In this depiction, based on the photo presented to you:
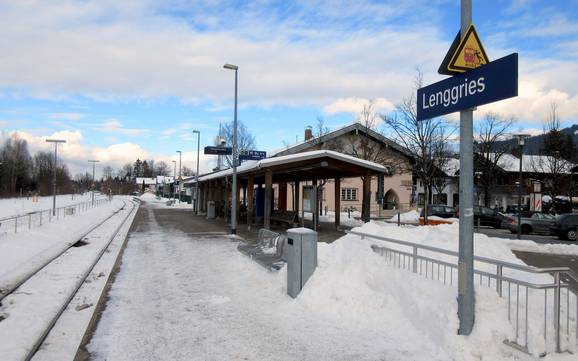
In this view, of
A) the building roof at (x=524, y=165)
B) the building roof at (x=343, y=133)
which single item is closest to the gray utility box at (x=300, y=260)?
the building roof at (x=343, y=133)

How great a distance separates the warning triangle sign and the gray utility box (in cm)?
373

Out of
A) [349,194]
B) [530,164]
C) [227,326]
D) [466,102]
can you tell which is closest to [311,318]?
[227,326]

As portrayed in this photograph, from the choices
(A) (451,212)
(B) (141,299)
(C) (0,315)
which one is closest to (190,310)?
(B) (141,299)

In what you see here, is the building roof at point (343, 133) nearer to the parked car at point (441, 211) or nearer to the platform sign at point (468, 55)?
the parked car at point (441, 211)

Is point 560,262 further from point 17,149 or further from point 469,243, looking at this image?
point 17,149

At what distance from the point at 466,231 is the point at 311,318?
2531 millimetres

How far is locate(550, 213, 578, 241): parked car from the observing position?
23.8m

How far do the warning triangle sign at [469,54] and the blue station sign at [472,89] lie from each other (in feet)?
0.35

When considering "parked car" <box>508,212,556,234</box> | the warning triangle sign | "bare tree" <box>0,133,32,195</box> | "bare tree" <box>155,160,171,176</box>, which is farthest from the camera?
"bare tree" <box>155,160,171,176</box>

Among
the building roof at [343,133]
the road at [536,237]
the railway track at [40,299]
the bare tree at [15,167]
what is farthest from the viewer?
the bare tree at [15,167]

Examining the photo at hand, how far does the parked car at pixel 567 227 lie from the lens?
23.8 metres

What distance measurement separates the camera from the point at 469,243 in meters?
5.20

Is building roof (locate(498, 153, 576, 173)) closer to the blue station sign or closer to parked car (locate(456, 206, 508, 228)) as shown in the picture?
parked car (locate(456, 206, 508, 228))

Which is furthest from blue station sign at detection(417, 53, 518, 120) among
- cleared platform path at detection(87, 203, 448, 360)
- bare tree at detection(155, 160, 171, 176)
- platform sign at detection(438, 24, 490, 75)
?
bare tree at detection(155, 160, 171, 176)
